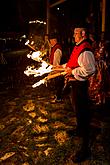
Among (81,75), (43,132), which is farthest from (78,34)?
(43,132)

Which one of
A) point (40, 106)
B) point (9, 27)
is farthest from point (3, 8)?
point (40, 106)

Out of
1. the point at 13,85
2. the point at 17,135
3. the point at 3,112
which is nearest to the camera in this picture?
the point at 17,135

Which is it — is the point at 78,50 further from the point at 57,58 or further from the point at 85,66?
the point at 57,58

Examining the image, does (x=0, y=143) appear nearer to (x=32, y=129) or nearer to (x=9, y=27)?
(x=32, y=129)

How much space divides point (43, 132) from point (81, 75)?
222cm

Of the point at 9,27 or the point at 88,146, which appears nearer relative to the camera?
the point at 88,146

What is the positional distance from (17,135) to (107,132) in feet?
6.71

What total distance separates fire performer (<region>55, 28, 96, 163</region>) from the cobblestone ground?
352 mm

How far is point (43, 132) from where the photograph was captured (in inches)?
245

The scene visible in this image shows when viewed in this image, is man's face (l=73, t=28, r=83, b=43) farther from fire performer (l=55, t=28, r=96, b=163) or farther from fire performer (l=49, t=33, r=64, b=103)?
fire performer (l=49, t=33, r=64, b=103)

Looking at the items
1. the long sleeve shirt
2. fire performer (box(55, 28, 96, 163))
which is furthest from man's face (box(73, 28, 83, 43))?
the long sleeve shirt

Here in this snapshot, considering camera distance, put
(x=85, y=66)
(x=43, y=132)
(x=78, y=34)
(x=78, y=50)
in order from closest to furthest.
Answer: (x=85, y=66)
(x=78, y=50)
(x=78, y=34)
(x=43, y=132)

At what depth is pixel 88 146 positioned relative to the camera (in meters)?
5.37

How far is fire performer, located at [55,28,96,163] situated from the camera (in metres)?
4.52
